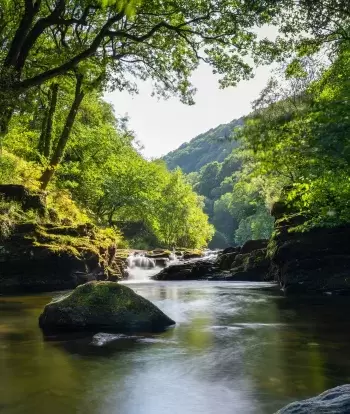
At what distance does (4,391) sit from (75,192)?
89.5 ft

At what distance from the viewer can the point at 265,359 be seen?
724cm

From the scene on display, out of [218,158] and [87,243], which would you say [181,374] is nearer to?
[87,243]

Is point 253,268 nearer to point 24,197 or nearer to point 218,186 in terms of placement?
point 24,197

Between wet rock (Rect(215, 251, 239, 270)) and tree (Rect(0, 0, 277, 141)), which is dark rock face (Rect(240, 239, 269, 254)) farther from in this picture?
tree (Rect(0, 0, 277, 141))

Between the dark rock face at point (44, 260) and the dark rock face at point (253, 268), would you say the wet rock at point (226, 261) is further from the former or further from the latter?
the dark rock face at point (44, 260)

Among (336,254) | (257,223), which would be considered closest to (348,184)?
(336,254)

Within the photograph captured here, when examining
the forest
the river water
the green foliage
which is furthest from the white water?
the river water

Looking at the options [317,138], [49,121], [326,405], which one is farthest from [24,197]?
[326,405]

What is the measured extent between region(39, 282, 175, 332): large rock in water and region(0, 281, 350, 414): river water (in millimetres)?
477

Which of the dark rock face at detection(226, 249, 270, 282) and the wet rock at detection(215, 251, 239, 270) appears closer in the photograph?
the dark rock face at detection(226, 249, 270, 282)

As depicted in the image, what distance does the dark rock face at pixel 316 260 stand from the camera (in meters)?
17.2

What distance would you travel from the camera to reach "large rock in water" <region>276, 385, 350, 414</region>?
2.97 metres

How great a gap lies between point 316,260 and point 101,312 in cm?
1126

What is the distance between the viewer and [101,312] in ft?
30.7
